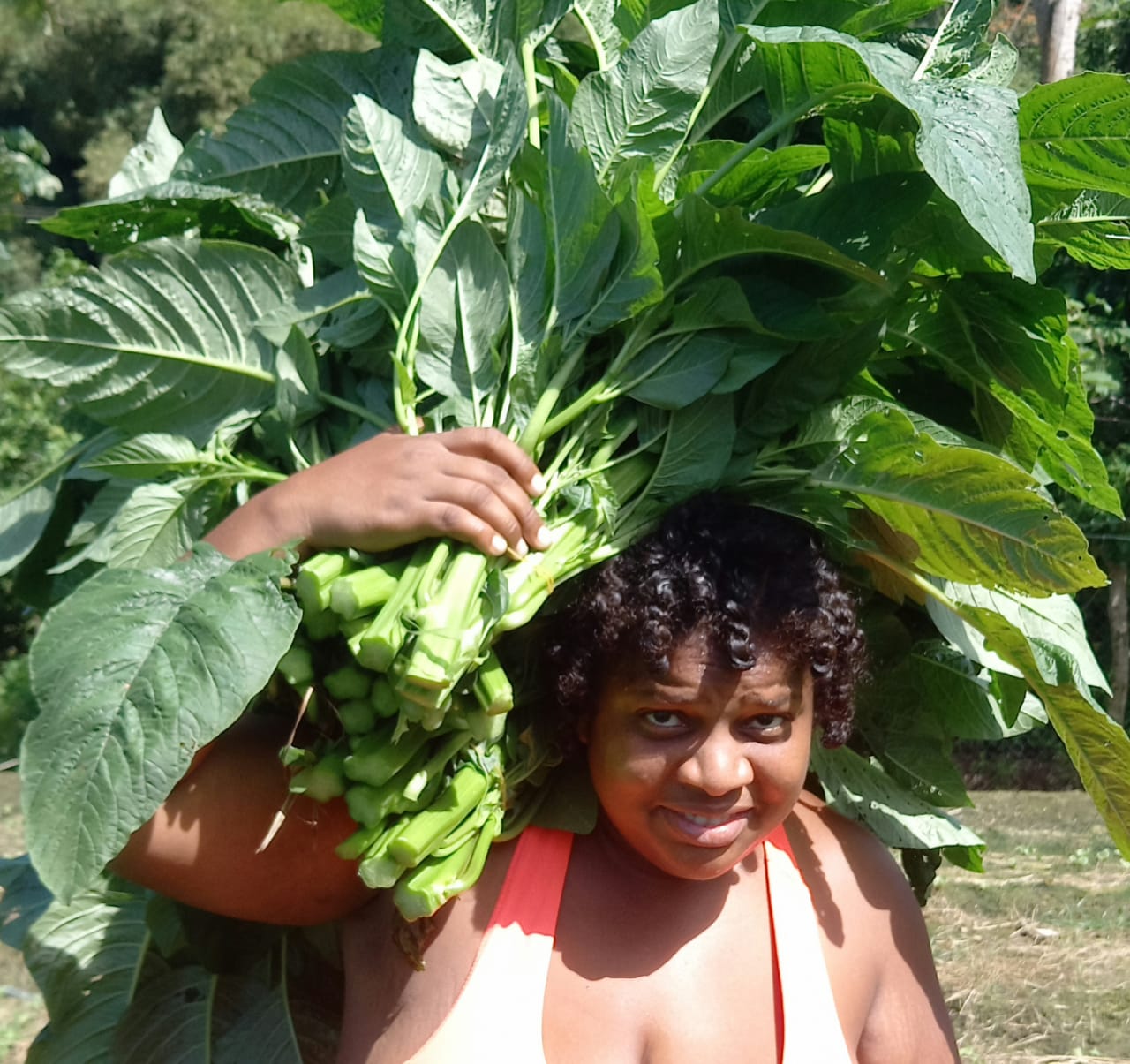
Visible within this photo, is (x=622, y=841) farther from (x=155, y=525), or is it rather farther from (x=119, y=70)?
(x=119, y=70)

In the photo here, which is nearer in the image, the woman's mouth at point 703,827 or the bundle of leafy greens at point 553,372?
the bundle of leafy greens at point 553,372

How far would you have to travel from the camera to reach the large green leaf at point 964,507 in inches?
48.6

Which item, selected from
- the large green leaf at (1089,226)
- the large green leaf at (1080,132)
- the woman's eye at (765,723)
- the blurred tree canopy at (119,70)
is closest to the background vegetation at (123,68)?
the blurred tree canopy at (119,70)

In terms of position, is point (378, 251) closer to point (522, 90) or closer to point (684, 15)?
point (522, 90)

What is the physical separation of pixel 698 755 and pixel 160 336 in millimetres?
663

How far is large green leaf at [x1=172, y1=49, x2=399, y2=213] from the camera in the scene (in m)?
1.58

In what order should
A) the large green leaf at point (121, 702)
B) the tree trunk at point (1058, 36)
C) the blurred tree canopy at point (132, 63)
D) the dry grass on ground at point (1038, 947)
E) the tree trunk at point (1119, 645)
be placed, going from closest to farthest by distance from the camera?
the large green leaf at point (121, 702), the dry grass on ground at point (1038, 947), the tree trunk at point (1058, 36), the tree trunk at point (1119, 645), the blurred tree canopy at point (132, 63)

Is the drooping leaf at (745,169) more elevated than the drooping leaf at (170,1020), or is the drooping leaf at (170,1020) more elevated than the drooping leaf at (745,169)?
the drooping leaf at (745,169)

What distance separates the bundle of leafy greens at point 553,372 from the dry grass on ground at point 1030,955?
3.59ft

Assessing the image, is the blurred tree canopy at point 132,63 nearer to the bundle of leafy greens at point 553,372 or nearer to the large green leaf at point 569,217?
the bundle of leafy greens at point 553,372

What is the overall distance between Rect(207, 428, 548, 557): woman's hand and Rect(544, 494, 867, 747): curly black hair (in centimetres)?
12

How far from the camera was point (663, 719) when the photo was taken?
133 centimetres

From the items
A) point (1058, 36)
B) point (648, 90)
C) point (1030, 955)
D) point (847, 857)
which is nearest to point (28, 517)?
point (648, 90)

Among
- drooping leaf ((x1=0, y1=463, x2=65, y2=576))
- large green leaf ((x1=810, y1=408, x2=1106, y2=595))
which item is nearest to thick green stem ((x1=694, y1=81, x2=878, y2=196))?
large green leaf ((x1=810, y1=408, x2=1106, y2=595))
